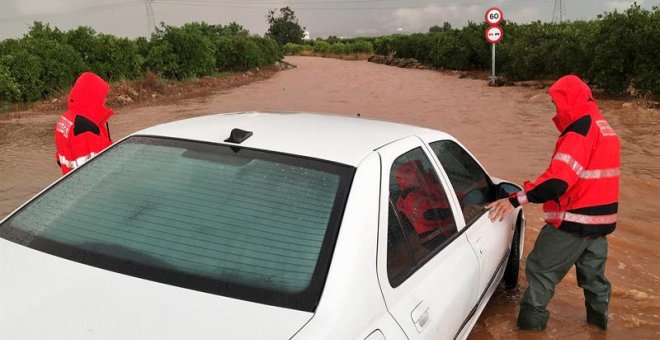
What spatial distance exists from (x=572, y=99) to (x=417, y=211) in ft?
→ 4.63

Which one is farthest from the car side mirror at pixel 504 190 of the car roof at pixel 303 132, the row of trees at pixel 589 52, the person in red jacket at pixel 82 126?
the row of trees at pixel 589 52

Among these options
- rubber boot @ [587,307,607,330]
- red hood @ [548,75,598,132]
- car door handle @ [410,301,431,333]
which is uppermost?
red hood @ [548,75,598,132]

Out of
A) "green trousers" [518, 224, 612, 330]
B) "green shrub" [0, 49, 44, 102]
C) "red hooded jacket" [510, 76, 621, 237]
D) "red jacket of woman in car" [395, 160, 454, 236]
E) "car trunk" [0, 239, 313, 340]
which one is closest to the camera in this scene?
"car trunk" [0, 239, 313, 340]

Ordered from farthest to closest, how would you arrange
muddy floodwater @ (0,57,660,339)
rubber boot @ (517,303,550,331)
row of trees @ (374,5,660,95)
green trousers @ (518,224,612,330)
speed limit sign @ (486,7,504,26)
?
speed limit sign @ (486,7,504,26) → row of trees @ (374,5,660,95) → muddy floodwater @ (0,57,660,339) → rubber boot @ (517,303,550,331) → green trousers @ (518,224,612,330)

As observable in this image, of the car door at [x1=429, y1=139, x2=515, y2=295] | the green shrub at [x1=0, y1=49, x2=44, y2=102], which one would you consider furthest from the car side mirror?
the green shrub at [x1=0, y1=49, x2=44, y2=102]

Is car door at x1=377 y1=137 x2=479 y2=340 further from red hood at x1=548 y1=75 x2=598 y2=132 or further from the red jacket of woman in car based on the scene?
red hood at x1=548 y1=75 x2=598 y2=132

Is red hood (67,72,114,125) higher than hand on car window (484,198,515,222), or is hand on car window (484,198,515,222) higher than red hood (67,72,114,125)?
red hood (67,72,114,125)

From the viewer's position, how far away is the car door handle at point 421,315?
6.55 ft

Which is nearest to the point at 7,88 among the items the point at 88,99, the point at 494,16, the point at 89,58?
the point at 89,58

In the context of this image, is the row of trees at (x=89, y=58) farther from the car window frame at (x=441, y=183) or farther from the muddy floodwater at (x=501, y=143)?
the car window frame at (x=441, y=183)

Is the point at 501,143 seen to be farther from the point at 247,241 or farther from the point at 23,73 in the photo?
the point at 23,73

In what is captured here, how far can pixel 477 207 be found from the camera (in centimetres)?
314

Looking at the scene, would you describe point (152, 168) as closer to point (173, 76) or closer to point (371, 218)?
point (371, 218)

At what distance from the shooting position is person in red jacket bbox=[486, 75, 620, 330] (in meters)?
3.13
